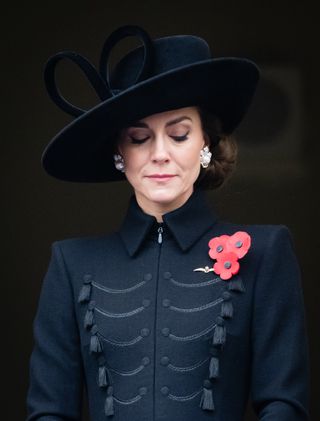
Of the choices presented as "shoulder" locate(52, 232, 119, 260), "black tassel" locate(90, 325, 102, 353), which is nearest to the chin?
"shoulder" locate(52, 232, 119, 260)

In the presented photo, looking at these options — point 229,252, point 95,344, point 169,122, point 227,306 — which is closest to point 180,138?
point 169,122

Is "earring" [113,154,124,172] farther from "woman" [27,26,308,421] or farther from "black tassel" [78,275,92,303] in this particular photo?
"black tassel" [78,275,92,303]

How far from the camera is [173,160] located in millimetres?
3100

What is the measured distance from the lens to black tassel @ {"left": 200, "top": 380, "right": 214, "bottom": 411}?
9.86 ft

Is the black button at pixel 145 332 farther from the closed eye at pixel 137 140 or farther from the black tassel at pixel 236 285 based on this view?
the closed eye at pixel 137 140

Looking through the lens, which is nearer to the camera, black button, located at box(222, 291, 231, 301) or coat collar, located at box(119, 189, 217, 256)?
black button, located at box(222, 291, 231, 301)

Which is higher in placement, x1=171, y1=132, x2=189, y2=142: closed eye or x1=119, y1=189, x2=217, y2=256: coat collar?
x1=171, y1=132, x2=189, y2=142: closed eye

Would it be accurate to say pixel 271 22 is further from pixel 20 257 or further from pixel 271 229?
pixel 271 229

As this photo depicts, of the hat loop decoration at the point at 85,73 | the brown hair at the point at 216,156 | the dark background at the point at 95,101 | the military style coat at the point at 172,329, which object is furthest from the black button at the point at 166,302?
the dark background at the point at 95,101

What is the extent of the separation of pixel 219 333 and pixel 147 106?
20.4 inches

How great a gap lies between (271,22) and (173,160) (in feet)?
5.25

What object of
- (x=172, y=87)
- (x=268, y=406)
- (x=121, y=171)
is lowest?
(x=268, y=406)

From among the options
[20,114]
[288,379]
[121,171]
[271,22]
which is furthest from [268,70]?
[288,379]

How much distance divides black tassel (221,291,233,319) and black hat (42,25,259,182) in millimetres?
428
